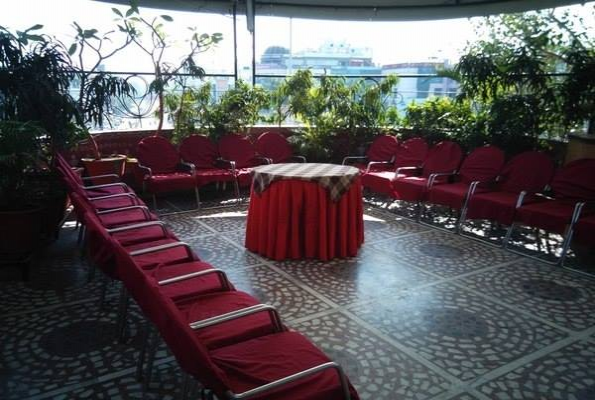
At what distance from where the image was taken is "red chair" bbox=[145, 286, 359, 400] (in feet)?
4.50

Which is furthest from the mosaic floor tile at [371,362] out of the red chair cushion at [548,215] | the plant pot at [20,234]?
the plant pot at [20,234]

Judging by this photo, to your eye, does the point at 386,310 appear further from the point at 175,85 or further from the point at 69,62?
the point at 175,85

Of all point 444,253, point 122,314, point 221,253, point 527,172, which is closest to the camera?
point 122,314

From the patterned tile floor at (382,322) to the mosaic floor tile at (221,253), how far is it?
20 mm

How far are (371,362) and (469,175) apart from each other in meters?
3.67

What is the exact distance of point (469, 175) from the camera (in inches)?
222

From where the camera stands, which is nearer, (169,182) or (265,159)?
(169,182)

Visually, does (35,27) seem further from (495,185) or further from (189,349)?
(495,185)

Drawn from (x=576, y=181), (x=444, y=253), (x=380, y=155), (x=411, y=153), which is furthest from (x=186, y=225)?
(x=576, y=181)

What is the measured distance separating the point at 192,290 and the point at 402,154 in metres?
4.75

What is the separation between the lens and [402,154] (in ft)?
21.5

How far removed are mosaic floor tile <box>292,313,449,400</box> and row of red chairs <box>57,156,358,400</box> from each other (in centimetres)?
70

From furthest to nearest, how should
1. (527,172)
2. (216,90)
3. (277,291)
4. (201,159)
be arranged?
(216,90) → (201,159) → (527,172) → (277,291)

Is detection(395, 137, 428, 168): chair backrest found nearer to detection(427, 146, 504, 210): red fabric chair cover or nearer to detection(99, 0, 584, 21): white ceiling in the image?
detection(427, 146, 504, 210): red fabric chair cover
